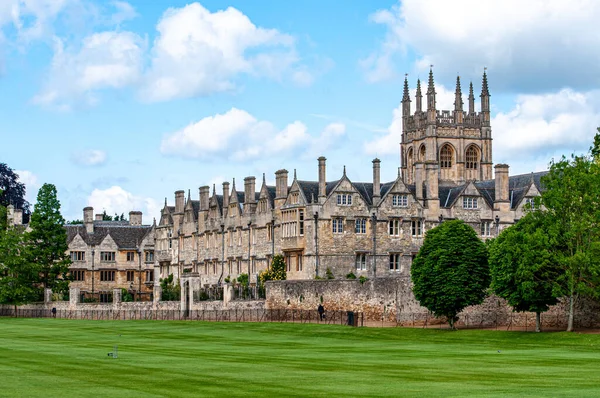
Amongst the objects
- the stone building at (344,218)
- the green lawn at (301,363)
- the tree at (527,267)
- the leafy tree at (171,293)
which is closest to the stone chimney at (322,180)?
the stone building at (344,218)

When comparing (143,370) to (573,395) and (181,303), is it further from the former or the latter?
(181,303)

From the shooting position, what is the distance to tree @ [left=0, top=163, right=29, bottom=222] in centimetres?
14162

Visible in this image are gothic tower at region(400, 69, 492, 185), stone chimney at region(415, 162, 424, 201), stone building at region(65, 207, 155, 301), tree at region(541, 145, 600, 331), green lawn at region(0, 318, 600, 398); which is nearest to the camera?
green lawn at region(0, 318, 600, 398)

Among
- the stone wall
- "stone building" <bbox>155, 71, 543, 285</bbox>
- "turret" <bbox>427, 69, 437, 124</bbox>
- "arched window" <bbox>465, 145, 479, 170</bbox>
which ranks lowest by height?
the stone wall

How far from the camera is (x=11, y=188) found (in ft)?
470

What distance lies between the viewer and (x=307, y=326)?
72625 millimetres

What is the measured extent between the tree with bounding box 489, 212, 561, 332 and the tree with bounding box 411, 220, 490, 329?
106 inches

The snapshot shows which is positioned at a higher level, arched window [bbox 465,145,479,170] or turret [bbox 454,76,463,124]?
turret [bbox 454,76,463,124]

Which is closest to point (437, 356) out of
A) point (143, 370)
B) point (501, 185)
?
point (143, 370)

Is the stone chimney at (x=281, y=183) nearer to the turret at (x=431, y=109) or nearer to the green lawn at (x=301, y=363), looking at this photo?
the green lawn at (x=301, y=363)

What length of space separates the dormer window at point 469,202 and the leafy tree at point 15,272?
40768 millimetres

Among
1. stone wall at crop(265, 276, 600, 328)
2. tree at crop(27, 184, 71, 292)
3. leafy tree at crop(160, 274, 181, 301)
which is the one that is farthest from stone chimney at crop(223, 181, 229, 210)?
stone wall at crop(265, 276, 600, 328)

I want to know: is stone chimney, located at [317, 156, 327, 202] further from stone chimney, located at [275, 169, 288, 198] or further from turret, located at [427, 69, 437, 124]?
turret, located at [427, 69, 437, 124]

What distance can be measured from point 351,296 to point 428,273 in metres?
8.87
